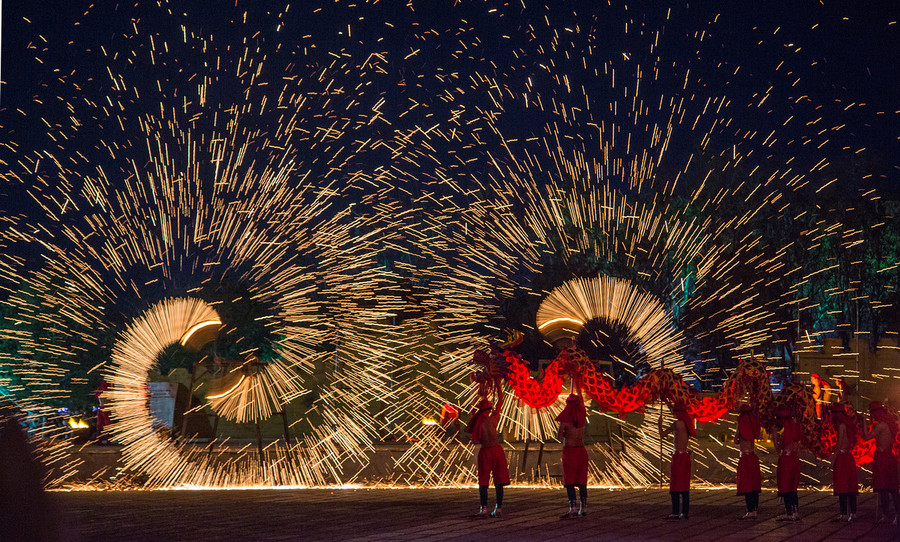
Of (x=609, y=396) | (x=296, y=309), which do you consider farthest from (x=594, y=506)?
(x=296, y=309)

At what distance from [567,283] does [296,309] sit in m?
19.8

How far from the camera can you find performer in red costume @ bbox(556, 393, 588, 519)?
35.1ft

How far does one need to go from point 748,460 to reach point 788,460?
1.63ft

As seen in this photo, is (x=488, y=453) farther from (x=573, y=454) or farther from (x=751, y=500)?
(x=751, y=500)

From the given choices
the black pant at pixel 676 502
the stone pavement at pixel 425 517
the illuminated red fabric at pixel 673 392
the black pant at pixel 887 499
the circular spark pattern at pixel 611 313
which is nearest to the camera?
the stone pavement at pixel 425 517

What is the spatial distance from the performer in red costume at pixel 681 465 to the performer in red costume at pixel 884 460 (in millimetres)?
2384

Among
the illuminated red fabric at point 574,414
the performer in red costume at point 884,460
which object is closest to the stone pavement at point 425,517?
the performer in red costume at point 884,460

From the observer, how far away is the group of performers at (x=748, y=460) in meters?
10.7

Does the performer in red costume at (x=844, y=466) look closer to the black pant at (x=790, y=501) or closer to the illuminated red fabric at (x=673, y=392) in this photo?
the illuminated red fabric at (x=673, y=392)

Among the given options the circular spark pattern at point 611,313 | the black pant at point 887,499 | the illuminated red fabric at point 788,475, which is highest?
the circular spark pattern at point 611,313

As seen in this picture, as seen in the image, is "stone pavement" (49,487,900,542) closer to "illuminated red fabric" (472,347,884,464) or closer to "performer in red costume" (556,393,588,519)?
"performer in red costume" (556,393,588,519)

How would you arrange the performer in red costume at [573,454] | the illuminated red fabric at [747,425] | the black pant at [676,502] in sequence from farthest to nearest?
1. the illuminated red fabric at [747,425]
2. the performer in red costume at [573,454]
3. the black pant at [676,502]

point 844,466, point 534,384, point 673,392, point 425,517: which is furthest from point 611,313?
point 425,517

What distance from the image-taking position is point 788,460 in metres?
10.8
